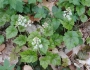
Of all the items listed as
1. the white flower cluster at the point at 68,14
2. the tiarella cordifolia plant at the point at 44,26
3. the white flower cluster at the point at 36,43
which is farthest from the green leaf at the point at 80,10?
the white flower cluster at the point at 36,43

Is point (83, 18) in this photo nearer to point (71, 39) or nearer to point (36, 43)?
point (71, 39)

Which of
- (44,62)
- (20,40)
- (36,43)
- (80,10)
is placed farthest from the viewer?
(80,10)

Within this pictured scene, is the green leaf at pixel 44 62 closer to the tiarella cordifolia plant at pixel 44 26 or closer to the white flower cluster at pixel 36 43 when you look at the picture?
the tiarella cordifolia plant at pixel 44 26

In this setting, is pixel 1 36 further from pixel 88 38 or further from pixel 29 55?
pixel 88 38

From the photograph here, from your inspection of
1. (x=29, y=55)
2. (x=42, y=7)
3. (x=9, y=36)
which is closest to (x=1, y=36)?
(x=9, y=36)

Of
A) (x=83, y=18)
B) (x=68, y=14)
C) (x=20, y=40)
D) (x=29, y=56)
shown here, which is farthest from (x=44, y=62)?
(x=83, y=18)

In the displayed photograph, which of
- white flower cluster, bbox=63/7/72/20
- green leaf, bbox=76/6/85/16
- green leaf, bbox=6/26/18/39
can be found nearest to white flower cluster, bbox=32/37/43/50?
green leaf, bbox=6/26/18/39

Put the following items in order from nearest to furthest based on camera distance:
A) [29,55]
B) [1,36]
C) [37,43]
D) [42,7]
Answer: [37,43], [29,55], [1,36], [42,7]
